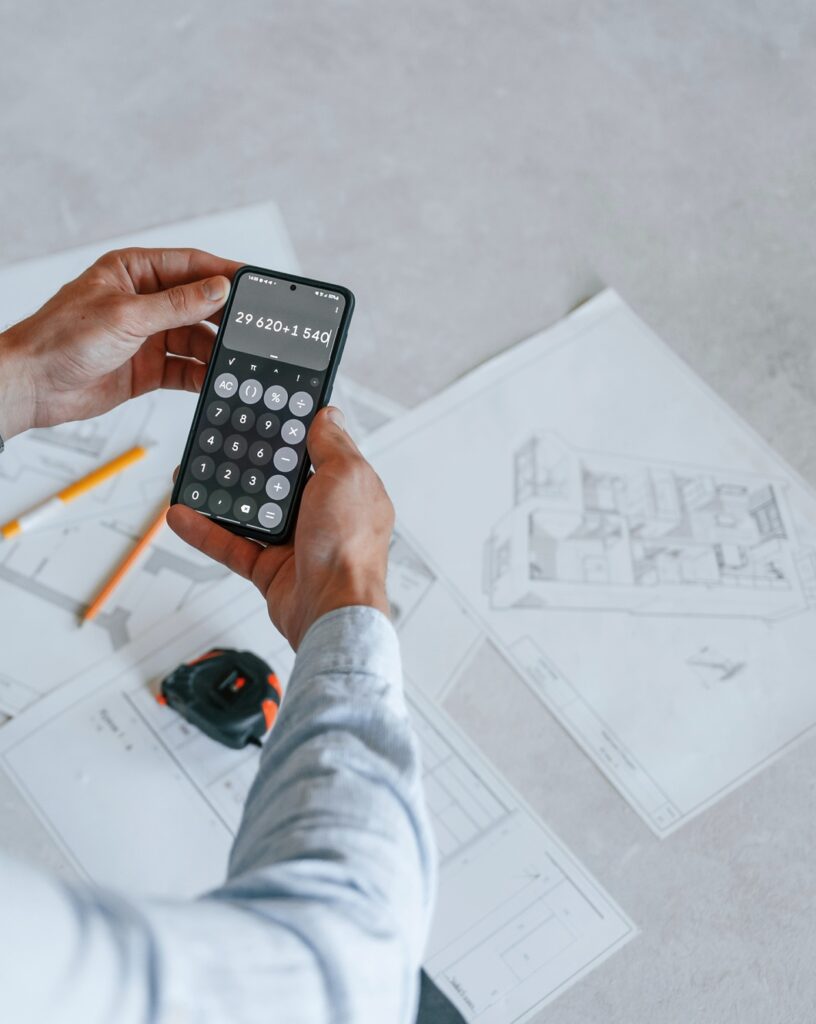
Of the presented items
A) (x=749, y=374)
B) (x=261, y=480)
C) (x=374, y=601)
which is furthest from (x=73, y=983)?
(x=749, y=374)

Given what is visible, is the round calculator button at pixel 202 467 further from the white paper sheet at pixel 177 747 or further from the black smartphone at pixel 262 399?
the white paper sheet at pixel 177 747

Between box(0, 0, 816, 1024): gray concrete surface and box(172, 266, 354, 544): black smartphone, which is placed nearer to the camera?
box(172, 266, 354, 544): black smartphone

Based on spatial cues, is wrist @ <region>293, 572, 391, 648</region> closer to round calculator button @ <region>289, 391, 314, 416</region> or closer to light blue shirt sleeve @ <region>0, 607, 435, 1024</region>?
light blue shirt sleeve @ <region>0, 607, 435, 1024</region>

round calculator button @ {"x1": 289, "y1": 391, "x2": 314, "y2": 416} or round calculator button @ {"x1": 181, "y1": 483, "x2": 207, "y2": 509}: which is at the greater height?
round calculator button @ {"x1": 289, "y1": 391, "x2": 314, "y2": 416}

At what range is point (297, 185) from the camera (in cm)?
77

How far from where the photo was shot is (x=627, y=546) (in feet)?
2.15

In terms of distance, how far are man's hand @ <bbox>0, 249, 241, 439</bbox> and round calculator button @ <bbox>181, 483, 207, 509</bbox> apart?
0.09 metres

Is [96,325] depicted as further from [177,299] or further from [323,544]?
[323,544]

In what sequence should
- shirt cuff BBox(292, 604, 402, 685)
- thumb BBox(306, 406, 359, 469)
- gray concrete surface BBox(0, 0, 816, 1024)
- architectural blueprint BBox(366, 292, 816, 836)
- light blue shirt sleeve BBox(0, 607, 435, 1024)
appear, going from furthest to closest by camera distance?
1. gray concrete surface BBox(0, 0, 816, 1024)
2. architectural blueprint BBox(366, 292, 816, 836)
3. thumb BBox(306, 406, 359, 469)
4. shirt cuff BBox(292, 604, 402, 685)
5. light blue shirt sleeve BBox(0, 607, 435, 1024)

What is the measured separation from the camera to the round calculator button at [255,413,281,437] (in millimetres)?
536

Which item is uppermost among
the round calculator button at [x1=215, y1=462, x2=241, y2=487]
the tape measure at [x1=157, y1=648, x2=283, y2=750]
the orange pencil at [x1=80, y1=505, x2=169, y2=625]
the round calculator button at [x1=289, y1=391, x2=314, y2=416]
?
the round calculator button at [x1=289, y1=391, x2=314, y2=416]

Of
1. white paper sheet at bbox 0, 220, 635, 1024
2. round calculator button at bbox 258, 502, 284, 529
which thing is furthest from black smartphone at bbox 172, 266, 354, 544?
white paper sheet at bbox 0, 220, 635, 1024

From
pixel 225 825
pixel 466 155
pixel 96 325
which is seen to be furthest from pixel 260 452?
pixel 466 155

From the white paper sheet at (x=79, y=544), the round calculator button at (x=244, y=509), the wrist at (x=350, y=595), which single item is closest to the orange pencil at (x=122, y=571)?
the white paper sheet at (x=79, y=544)
